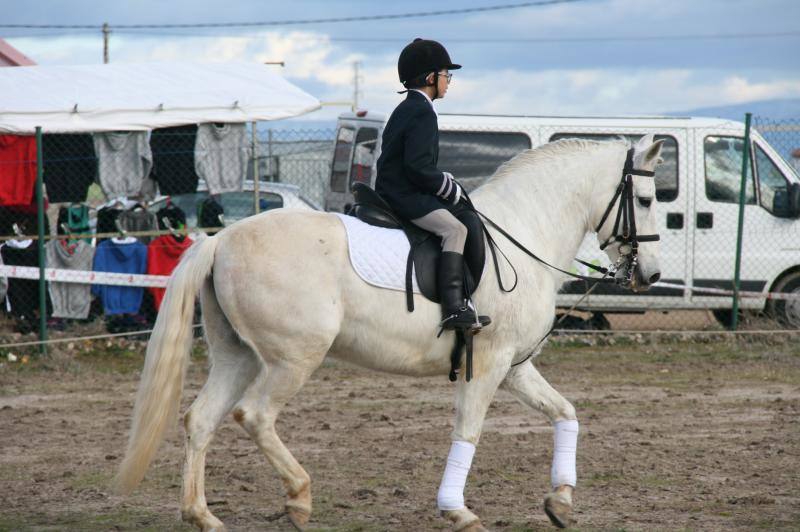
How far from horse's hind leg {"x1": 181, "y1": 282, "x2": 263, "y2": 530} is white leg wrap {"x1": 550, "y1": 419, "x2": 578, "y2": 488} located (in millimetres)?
1804

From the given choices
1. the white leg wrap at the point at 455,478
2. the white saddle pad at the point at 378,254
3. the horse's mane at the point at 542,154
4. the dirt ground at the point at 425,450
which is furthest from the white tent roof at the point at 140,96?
the white leg wrap at the point at 455,478

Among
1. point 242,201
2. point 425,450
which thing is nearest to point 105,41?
point 242,201

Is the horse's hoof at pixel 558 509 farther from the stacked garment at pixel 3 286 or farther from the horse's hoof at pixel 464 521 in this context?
the stacked garment at pixel 3 286

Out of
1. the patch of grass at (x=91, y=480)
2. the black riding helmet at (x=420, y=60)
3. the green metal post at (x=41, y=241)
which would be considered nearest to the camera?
the black riding helmet at (x=420, y=60)

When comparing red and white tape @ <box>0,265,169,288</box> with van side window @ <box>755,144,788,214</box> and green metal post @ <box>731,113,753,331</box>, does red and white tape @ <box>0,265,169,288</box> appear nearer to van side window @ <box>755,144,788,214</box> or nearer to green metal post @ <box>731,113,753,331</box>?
green metal post @ <box>731,113,753,331</box>

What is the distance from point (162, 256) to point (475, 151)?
4146 mm

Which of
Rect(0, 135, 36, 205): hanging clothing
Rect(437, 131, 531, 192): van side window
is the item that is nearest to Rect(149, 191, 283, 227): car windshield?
Rect(0, 135, 36, 205): hanging clothing

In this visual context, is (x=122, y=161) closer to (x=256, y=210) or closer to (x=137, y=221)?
(x=137, y=221)

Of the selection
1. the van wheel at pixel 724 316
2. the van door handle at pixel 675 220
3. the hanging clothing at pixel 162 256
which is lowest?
the van wheel at pixel 724 316

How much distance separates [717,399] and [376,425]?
3449 mm

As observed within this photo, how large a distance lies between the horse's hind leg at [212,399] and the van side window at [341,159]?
336 inches

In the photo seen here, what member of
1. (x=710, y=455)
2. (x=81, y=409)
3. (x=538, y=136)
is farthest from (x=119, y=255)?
(x=710, y=455)

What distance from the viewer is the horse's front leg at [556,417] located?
6.09 metres

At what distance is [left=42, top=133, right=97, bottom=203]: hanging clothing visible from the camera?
43.0ft
